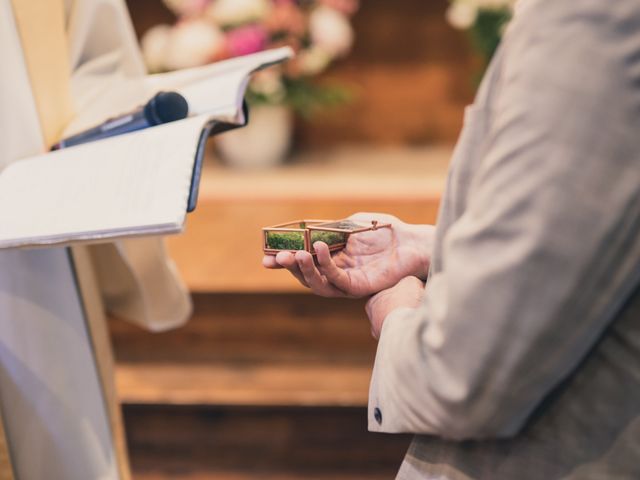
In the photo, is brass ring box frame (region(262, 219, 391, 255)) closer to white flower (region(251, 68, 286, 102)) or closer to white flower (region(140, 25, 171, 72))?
white flower (region(251, 68, 286, 102))

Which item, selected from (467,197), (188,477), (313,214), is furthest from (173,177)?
(188,477)

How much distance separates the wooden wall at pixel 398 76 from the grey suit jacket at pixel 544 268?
1863mm

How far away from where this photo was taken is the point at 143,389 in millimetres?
1999

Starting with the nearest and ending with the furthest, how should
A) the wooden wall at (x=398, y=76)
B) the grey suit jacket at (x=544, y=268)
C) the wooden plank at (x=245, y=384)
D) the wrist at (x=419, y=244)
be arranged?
the grey suit jacket at (x=544, y=268) → the wrist at (x=419, y=244) → the wooden plank at (x=245, y=384) → the wooden wall at (x=398, y=76)

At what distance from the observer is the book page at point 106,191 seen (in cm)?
66

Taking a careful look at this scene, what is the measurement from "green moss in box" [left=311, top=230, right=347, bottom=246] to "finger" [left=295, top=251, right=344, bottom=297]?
32 mm

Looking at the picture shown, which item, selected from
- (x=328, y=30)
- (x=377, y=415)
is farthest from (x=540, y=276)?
(x=328, y=30)

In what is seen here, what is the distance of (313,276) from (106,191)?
0.72 ft

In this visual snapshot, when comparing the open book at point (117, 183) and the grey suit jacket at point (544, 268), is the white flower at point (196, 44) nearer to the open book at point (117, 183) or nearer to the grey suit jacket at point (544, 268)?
the open book at point (117, 183)

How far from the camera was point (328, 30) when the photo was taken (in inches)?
84.7

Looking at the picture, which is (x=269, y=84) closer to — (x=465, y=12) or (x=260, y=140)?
(x=260, y=140)

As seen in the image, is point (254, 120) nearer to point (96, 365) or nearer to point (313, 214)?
point (313, 214)

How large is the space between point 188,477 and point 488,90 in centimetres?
165

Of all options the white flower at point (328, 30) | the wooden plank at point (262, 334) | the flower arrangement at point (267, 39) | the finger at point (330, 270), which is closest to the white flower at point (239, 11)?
the flower arrangement at point (267, 39)
